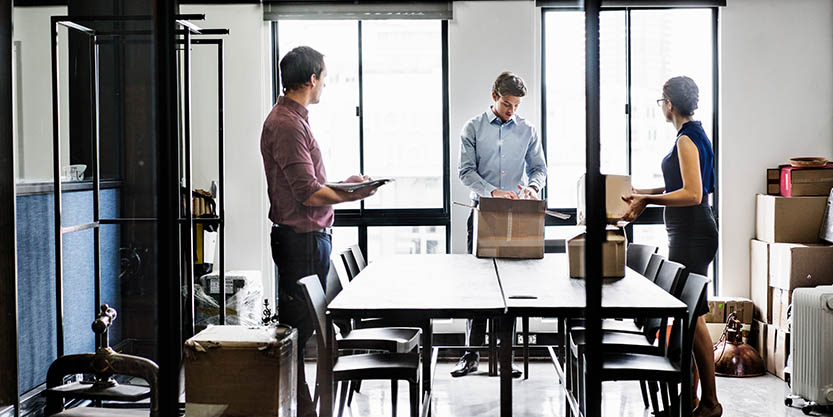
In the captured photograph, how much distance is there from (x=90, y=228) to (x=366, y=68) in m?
1.23

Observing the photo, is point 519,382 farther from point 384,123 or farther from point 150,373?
point 150,373

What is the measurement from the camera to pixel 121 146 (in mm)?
2611

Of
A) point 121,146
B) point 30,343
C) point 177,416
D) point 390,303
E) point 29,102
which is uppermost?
point 29,102

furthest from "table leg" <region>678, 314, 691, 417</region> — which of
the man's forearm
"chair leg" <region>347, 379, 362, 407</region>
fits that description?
the man's forearm

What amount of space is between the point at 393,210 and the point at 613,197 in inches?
26.5

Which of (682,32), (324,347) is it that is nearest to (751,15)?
(682,32)

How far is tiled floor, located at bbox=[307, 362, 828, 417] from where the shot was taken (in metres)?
2.39

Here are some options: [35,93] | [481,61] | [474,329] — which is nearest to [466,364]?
[474,329]

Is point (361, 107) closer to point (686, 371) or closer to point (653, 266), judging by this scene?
point (653, 266)

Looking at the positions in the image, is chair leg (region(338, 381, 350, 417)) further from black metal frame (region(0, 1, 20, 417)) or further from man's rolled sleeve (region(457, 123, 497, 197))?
black metal frame (region(0, 1, 20, 417))

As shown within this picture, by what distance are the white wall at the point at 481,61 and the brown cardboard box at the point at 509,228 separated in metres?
0.09

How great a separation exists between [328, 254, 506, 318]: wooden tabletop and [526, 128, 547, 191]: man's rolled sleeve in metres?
0.30

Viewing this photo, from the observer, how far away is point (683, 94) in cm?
229

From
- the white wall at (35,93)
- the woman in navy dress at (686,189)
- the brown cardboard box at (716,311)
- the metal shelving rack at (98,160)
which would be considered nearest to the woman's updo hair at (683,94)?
the woman in navy dress at (686,189)
